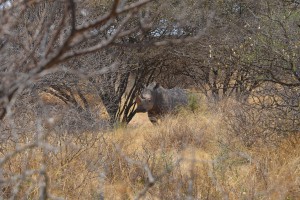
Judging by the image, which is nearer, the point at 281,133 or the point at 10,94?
the point at 10,94

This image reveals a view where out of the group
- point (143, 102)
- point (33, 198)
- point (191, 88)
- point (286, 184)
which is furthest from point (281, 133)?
point (191, 88)

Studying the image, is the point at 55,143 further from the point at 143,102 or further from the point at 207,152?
the point at 143,102

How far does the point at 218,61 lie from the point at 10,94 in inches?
210

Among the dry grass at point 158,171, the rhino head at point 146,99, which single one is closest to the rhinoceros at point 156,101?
the rhino head at point 146,99

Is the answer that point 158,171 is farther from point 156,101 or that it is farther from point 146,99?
point 156,101

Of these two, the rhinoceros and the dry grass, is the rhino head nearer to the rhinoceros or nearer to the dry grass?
the rhinoceros

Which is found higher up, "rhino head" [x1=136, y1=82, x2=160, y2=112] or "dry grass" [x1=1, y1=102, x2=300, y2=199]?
"rhino head" [x1=136, y1=82, x2=160, y2=112]

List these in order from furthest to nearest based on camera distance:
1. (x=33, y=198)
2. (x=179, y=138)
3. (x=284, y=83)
→ (x=179, y=138), (x=284, y=83), (x=33, y=198)

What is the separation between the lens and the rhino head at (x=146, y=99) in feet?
28.4

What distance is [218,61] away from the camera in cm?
639

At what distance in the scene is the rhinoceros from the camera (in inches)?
342

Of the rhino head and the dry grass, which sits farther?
the rhino head

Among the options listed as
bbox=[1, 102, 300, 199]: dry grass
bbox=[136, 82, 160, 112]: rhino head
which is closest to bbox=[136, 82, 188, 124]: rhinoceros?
bbox=[136, 82, 160, 112]: rhino head

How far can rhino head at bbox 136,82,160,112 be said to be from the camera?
866 centimetres
